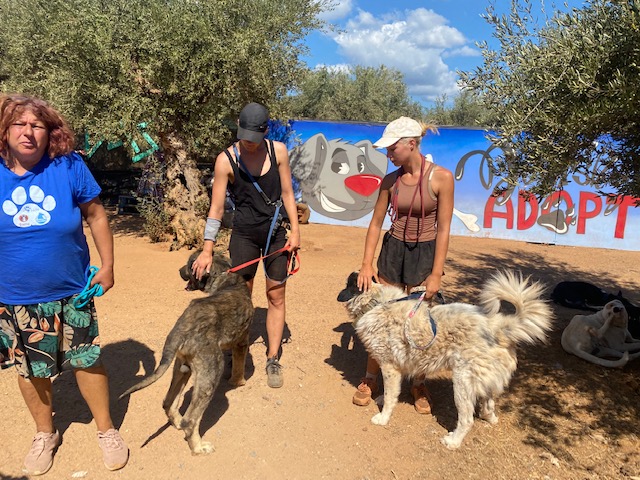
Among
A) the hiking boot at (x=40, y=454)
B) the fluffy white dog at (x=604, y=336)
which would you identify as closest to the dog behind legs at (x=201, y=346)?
the hiking boot at (x=40, y=454)

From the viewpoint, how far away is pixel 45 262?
8.39 feet

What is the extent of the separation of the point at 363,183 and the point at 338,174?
792mm

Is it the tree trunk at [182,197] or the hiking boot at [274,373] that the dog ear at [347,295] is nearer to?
the hiking boot at [274,373]

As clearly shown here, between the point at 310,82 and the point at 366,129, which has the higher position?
the point at 310,82

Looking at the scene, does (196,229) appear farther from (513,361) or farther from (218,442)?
(513,361)

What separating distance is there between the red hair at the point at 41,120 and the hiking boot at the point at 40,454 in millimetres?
1886

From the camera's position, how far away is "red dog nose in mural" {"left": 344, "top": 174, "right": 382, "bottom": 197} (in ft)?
41.8

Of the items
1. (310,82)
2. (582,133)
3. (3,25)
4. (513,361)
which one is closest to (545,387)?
(513,361)

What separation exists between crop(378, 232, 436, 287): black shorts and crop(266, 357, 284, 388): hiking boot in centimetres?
134

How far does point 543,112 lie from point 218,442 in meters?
3.39

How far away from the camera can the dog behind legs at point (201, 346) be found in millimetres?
3008

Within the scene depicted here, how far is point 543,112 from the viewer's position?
322cm

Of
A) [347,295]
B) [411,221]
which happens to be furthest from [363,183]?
[411,221]

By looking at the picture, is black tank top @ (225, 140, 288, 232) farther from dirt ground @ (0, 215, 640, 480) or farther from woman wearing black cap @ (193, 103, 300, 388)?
dirt ground @ (0, 215, 640, 480)
